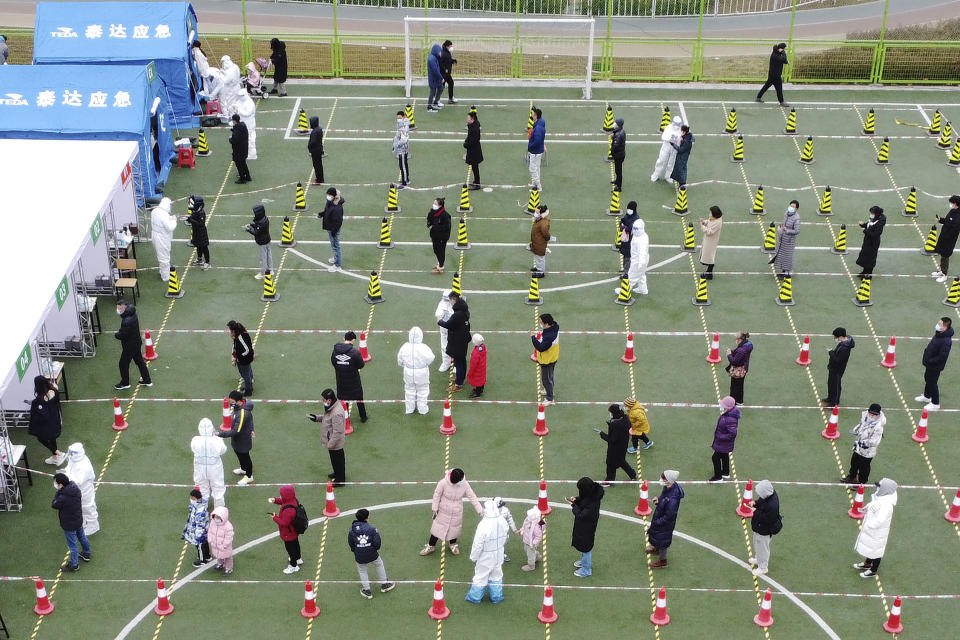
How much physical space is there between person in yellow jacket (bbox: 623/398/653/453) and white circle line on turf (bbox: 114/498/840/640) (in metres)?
1.77

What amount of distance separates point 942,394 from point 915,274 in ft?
16.7

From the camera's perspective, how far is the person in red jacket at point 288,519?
19.5 metres

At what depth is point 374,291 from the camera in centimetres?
2820

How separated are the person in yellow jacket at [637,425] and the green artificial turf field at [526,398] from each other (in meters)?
0.29

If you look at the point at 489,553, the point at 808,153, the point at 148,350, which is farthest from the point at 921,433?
the point at 148,350

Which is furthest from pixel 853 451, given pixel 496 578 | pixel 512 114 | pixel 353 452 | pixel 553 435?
pixel 512 114

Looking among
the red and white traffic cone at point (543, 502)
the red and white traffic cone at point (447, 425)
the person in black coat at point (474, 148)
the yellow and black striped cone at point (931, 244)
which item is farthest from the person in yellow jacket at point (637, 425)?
the person in black coat at point (474, 148)

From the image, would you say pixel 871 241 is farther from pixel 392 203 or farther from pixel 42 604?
pixel 42 604

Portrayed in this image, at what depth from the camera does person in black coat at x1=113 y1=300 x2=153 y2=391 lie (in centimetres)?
2431

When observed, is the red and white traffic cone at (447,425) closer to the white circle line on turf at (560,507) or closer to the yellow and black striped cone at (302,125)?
the white circle line on turf at (560,507)

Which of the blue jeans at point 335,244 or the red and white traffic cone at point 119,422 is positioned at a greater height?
the blue jeans at point 335,244

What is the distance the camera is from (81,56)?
34.6 meters

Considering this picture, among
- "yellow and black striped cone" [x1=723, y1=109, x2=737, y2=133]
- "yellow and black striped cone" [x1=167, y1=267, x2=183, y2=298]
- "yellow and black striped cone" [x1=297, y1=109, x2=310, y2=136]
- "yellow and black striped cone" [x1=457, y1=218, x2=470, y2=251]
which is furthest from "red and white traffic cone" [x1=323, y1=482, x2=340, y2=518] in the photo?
"yellow and black striped cone" [x1=723, y1=109, x2=737, y2=133]

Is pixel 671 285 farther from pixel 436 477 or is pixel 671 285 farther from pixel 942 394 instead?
pixel 436 477
